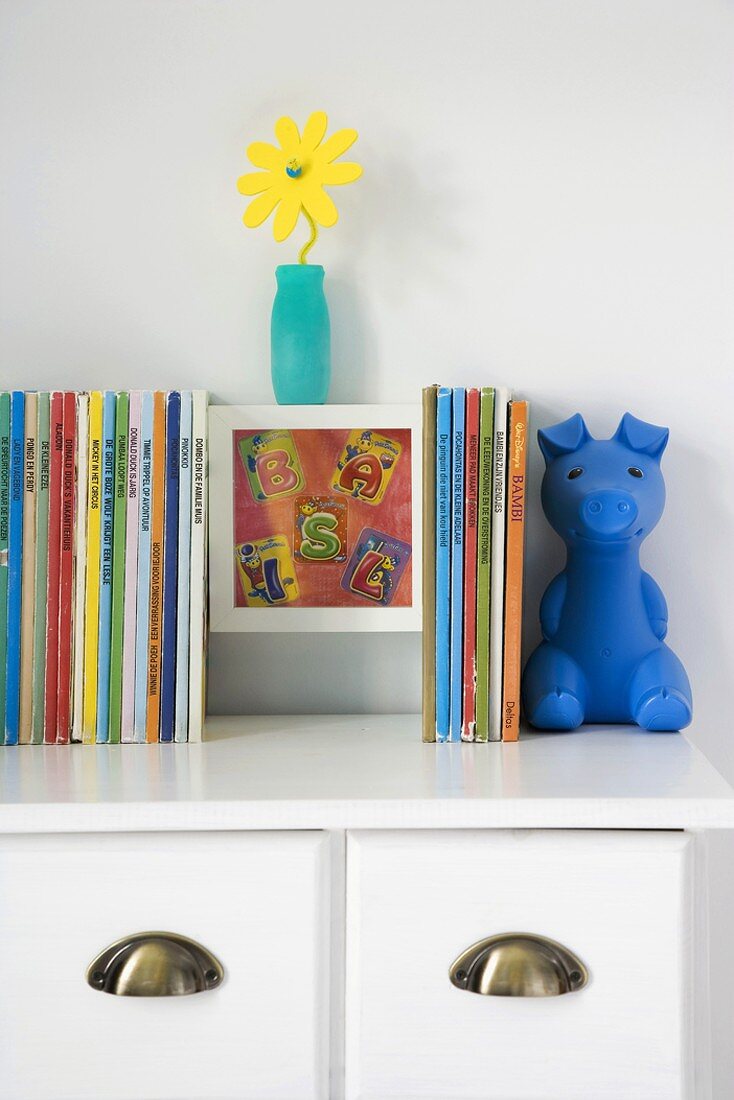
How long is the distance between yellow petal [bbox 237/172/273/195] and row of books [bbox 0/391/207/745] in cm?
24

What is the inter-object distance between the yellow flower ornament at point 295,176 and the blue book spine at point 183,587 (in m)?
0.24

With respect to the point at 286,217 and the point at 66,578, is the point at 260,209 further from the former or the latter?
the point at 66,578

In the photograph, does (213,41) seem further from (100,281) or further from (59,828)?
(59,828)

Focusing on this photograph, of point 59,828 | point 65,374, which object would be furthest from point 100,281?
point 59,828

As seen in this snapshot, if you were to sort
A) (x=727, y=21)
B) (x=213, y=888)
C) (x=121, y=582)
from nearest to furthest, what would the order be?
1. (x=213, y=888)
2. (x=121, y=582)
3. (x=727, y=21)

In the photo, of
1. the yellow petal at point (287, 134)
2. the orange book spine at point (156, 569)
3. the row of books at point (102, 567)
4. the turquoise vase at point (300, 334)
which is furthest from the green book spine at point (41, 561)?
the yellow petal at point (287, 134)

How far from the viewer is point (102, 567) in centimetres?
105

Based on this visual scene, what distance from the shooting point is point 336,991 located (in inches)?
32.0

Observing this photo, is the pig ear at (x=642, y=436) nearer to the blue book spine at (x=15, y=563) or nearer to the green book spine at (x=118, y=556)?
the green book spine at (x=118, y=556)

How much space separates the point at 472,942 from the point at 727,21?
0.99m

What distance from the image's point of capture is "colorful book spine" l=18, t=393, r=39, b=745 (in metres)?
1.05

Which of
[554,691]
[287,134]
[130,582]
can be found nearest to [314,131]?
[287,134]

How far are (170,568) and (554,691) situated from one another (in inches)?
15.8

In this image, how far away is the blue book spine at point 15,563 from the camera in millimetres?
1040
